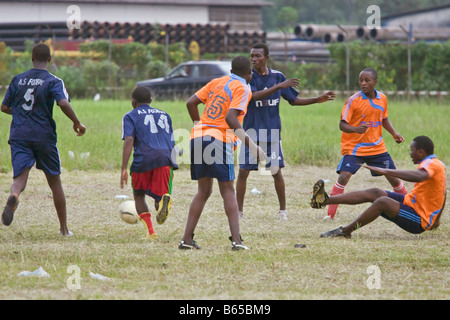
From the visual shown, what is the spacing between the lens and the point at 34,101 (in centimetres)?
673

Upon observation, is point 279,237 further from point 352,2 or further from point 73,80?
point 352,2

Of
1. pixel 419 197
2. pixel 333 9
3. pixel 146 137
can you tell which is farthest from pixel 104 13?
pixel 419 197

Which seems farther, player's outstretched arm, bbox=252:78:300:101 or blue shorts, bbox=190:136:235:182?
player's outstretched arm, bbox=252:78:300:101

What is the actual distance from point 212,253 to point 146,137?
128 centimetres

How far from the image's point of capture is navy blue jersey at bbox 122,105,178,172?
684 cm

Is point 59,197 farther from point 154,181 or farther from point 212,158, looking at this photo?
point 212,158

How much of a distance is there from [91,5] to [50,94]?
32.0 metres

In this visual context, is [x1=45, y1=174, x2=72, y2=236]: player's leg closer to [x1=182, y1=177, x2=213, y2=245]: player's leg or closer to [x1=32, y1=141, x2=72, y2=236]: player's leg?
[x1=32, y1=141, x2=72, y2=236]: player's leg

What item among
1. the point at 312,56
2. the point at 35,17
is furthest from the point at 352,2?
the point at 35,17

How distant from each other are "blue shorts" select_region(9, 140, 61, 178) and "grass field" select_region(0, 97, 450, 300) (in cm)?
67

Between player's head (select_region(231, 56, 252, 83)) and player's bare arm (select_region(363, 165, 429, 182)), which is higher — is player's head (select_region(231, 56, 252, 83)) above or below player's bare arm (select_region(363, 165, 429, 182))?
above

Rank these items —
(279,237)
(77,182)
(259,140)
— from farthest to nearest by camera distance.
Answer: (77,182), (259,140), (279,237)

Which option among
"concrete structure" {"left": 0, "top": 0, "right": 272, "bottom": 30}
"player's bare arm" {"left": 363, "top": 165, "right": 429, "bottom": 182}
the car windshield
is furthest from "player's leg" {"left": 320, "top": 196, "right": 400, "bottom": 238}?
"concrete structure" {"left": 0, "top": 0, "right": 272, "bottom": 30}
